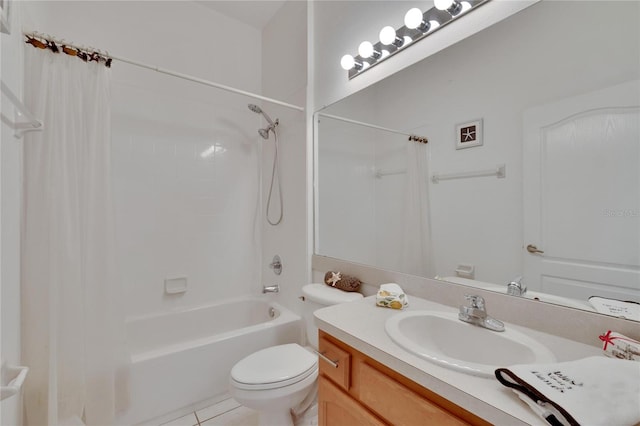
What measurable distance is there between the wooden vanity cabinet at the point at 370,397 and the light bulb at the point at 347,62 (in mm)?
1489

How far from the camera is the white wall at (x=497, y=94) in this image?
2.79ft

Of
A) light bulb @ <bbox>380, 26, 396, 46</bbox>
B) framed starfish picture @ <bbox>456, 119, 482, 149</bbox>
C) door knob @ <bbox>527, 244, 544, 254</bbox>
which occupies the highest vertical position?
light bulb @ <bbox>380, 26, 396, 46</bbox>

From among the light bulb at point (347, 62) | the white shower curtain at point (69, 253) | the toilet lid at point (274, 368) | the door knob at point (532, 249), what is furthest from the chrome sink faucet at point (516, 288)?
the white shower curtain at point (69, 253)

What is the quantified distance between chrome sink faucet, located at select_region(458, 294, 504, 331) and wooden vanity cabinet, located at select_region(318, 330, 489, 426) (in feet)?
1.19

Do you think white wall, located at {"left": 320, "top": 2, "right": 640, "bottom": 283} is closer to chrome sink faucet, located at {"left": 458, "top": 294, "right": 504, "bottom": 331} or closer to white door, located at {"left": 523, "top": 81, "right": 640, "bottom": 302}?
white door, located at {"left": 523, "top": 81, "right": 640, "bottom": 302}

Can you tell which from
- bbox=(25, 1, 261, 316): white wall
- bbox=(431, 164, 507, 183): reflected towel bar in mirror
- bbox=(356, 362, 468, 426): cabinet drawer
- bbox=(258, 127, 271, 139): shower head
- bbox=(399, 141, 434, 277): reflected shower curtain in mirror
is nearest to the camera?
bbox=(356, 362, 468, 426): cabinet drawer

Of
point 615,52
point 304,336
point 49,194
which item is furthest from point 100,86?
point 615,52

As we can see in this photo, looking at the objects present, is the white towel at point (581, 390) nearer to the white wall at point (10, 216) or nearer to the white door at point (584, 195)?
the white door at point (584, 195)

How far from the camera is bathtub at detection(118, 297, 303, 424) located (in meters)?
1.48

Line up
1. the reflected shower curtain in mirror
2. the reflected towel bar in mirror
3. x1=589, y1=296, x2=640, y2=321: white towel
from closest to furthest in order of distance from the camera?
x1=589, y1=296, x2=640, y2=321: white towel
the reflected towel bar in mirror
the reflected shower curtain in mirror

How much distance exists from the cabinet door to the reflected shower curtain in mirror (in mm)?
642

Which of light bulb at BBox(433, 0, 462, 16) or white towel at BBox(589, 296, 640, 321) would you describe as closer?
white towel at BBox(589, 296, 640, 321)

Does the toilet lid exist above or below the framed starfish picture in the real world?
below

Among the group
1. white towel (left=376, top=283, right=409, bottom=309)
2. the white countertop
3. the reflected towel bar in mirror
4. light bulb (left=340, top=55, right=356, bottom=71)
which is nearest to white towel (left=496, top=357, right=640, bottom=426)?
the white countertop
